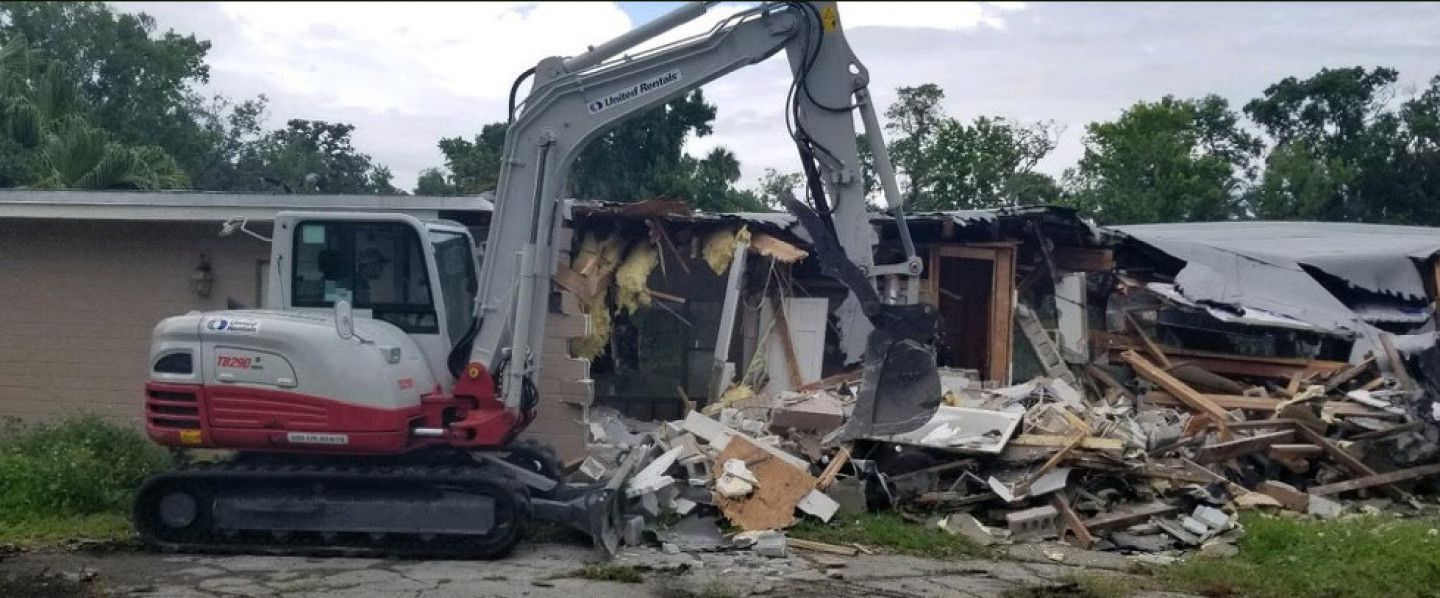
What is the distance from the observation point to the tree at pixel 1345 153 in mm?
22641

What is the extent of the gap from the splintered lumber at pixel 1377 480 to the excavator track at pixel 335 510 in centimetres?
825

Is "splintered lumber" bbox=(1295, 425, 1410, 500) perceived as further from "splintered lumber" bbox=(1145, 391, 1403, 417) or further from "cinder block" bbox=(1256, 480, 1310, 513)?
"cinder block" bbox=(1256, 480, 1310, 513)

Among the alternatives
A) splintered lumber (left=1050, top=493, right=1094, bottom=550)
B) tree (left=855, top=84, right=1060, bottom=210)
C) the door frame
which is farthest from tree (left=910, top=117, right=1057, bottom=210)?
splintered lumber (left=1050, top=493, right=1094, bottom=550)

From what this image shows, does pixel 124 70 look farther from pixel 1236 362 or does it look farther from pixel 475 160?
pixel 1236 362

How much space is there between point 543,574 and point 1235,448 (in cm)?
746

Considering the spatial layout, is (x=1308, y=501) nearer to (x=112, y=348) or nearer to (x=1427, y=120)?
(x=1427, y=120)

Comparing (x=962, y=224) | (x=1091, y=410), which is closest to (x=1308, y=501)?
(x=1091, y=410)

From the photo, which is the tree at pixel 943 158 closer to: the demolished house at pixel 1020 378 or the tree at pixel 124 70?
the demolished house at pixel 1020 378

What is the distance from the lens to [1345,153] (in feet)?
83.4

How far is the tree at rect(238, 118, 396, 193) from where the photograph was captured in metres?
24.4

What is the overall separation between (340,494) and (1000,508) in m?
5.62

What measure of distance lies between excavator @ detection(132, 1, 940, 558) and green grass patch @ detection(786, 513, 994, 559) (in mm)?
846

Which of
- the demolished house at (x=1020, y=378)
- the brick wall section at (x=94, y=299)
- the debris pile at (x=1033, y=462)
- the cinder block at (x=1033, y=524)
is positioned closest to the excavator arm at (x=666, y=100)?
the demolished house at (x=1020, y=378)

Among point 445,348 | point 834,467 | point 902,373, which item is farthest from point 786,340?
point 445,348
